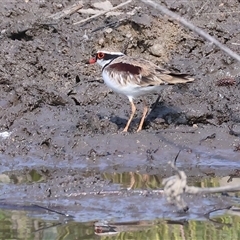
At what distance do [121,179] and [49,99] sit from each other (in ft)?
7.39

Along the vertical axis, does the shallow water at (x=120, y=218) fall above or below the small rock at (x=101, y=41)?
below

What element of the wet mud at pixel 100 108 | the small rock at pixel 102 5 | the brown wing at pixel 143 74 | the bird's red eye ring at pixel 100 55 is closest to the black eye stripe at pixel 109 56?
the bird's red eye ring at pixel 100 55

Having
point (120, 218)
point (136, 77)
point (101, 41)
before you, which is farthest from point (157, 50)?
point (120, 218)

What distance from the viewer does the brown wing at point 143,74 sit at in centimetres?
882

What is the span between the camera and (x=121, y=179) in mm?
8070

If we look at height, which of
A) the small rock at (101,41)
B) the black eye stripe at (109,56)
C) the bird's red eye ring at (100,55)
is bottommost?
the black eye stripe at (109,56)

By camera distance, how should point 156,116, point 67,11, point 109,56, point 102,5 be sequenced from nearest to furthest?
1. point 109,56
2. point 156,116
3. point 67,11
4. point 102,5

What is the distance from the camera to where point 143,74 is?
8.89 meters

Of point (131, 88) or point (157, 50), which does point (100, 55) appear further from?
point (157, 50)

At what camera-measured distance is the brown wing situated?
882cm

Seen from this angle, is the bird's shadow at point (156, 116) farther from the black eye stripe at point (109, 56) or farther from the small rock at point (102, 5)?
the small rock at point (102, 5)

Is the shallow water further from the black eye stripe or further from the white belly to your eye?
the black eye stripe

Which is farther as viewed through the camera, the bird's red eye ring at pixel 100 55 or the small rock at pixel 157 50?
the small rock at pixel 157 50

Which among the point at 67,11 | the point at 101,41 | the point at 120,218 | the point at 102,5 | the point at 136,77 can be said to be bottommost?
the point at 120,218
